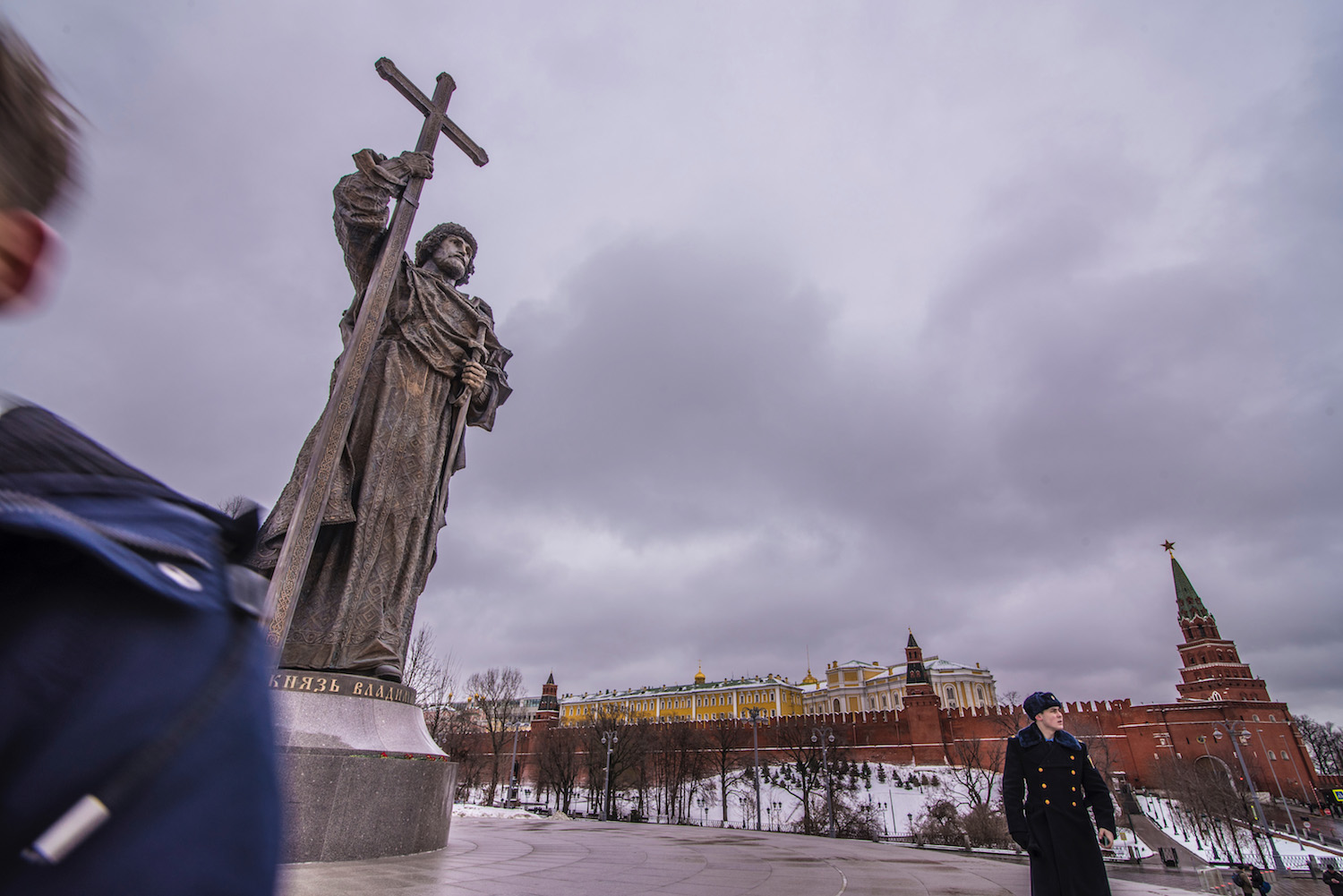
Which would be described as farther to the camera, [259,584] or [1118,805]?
[1118,805]

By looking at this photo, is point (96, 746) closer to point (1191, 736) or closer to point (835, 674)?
point (1191, 736)

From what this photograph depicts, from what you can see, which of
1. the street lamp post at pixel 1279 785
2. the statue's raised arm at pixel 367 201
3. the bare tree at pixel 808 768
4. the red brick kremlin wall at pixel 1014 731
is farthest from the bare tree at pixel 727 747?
the statue's raised arm at pixel 367 201

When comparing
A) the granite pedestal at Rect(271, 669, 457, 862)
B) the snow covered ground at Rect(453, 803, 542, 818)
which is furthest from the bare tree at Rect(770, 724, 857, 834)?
the granite pedestal at Rect(271, 669, 457, 862)

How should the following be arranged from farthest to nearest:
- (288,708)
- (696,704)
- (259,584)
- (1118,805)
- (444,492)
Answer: (696,704)
(1118,805)
(444,492)
(288,708)
(259,584)

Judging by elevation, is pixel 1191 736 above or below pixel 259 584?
above

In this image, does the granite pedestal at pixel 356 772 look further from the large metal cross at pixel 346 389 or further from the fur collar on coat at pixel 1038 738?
the fur collar on coat at pixel 1038 738

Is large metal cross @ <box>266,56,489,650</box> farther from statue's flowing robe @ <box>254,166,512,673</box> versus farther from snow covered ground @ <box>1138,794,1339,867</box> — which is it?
snow covered ground @ <box>1138,794,1339,867</box>

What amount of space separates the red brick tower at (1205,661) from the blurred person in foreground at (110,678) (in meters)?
84.2

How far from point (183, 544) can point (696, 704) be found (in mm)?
93432

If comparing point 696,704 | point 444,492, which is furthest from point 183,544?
point 696,704

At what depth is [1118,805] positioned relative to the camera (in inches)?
1574

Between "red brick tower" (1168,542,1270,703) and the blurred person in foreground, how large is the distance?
84.2 meters

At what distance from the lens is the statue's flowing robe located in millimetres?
5211

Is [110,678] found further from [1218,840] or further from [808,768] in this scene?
[1218,840]
